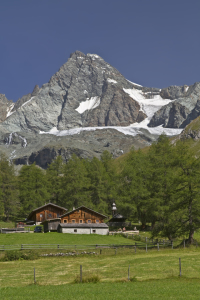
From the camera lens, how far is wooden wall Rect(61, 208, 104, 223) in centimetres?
7256

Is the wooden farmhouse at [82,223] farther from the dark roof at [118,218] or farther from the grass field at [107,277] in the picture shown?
the grass field at [107,277]

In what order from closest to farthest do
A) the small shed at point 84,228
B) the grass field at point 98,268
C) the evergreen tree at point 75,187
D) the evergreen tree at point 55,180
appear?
the grass field at point 98,268, the small shed at point 84,228, the evergreen tree at point 75,187, the evergreen tree at point 55,180

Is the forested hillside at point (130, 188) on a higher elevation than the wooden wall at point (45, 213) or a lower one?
higher

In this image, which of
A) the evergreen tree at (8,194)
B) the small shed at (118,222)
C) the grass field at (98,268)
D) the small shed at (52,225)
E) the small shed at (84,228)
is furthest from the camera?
the evergreen tree at (8,194)

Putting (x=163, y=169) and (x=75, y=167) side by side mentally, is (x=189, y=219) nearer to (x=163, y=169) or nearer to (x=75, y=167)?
(x=163, y=169)

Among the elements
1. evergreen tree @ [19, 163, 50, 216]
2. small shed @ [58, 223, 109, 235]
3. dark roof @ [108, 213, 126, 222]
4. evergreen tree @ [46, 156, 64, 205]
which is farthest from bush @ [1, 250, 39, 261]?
evergreen tree @ [46, 156, 64, 205]

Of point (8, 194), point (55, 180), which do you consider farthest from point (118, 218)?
point (8, 194)

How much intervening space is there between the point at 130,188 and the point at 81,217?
12150 mm

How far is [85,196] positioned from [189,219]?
131 feet

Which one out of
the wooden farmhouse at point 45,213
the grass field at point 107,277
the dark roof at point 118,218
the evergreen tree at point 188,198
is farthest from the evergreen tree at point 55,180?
the grass field at point 107,277

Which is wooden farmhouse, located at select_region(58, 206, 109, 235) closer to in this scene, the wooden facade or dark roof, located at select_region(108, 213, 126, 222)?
the wooden facade

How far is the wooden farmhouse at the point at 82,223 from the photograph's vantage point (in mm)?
67631

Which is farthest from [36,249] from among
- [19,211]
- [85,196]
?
[19,211]

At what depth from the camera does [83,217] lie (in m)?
73.4
